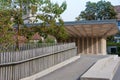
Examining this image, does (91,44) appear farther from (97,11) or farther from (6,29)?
(97,11)

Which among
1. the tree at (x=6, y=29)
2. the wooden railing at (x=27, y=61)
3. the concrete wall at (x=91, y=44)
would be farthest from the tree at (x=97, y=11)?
the tree at (x=6, y=29)

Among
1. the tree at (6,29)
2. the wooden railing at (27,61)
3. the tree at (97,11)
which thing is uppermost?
the tree at (97,11)

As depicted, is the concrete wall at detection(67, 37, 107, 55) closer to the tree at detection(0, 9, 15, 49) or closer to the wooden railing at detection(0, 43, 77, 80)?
the wooden railing at detection(0, 43, 77, 80)

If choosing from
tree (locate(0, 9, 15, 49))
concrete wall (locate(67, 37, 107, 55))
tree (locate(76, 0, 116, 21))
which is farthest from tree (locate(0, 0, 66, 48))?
tree (locate(76, 0, 116, 21))

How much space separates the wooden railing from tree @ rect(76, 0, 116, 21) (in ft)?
171

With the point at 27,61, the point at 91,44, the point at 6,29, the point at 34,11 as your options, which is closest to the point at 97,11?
the point at 91,44

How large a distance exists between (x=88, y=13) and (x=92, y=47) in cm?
3656

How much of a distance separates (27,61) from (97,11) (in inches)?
2374

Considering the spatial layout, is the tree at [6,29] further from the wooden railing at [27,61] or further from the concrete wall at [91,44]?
the concrete wall at [91,44]

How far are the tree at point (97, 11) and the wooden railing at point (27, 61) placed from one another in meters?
52.0

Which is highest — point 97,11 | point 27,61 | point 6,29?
point 97,11

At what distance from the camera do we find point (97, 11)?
71250 mm

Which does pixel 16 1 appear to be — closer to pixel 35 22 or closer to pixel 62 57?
pixel 35 22

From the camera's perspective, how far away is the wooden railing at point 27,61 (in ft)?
36.0
